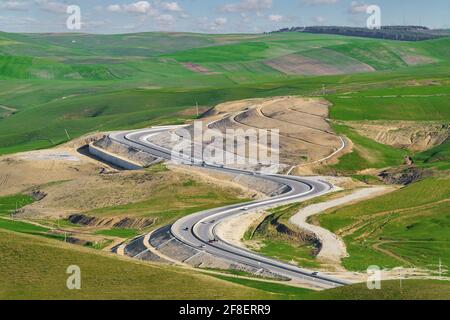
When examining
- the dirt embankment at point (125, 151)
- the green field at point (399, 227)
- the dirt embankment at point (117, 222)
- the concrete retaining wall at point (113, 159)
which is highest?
the green field at point (399, 227)

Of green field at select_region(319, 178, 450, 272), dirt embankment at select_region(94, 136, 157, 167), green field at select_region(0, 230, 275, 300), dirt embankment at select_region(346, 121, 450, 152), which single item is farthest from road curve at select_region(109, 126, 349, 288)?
dirt embankment at select_region(346, 121, 450, 152)

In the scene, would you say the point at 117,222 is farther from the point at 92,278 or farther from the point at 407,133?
the point at 407,133

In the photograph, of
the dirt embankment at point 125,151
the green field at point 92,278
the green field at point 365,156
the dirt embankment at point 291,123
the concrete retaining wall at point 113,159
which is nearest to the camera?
the green field at point 92,278

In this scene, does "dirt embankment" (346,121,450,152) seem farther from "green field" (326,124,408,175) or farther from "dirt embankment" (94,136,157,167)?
"dirt embankment" (94,136,157,167)

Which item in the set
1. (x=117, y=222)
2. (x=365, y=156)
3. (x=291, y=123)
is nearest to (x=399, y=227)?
(x=117, y=222)

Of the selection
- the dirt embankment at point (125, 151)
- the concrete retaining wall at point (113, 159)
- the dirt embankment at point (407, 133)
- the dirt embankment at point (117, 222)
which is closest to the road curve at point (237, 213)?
the dirt embankment at point (125, 151)

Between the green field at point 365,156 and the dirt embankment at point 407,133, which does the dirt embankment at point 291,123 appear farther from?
the dirt embankment at point 407,133

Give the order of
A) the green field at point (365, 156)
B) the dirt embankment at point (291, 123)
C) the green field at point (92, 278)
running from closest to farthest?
the green field at point (92, 278) < the green field at point (365, 156) < the dirt embankment at point (291, 123)
